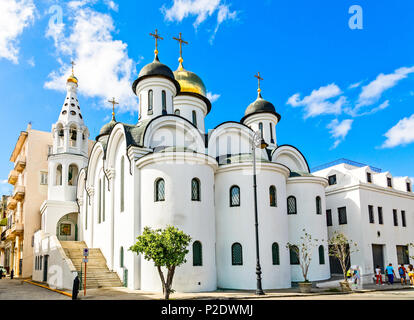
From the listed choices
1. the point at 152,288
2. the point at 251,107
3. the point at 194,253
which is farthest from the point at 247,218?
the point at 251,107

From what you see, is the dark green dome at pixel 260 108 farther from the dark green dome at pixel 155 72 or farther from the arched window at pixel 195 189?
the arched window at pixel 195 189

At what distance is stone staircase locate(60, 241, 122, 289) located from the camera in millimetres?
20956

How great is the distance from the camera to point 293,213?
23.8m

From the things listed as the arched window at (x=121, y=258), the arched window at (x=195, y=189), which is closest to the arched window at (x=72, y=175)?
the arched window at (x=121, y=258)

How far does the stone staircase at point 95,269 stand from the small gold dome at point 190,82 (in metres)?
12.8

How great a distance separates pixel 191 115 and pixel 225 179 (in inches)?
309

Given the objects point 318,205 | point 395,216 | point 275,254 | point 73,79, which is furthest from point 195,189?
point 73,79

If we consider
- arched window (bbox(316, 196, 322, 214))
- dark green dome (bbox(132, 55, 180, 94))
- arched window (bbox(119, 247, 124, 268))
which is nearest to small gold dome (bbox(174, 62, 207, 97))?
dark green dome (bbox(132, 55, 180, 94))

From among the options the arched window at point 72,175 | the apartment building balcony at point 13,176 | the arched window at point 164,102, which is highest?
the arched window at point 164,102

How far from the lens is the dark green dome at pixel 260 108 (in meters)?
29.9

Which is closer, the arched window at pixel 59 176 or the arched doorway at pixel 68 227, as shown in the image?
the arched doorway at pixel 68 227

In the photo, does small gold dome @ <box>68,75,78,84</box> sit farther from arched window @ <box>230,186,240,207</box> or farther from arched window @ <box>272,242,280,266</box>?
arched window @ <box>272,242,280,266</box>

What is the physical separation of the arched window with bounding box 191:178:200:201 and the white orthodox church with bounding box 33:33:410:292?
53 millimetres
